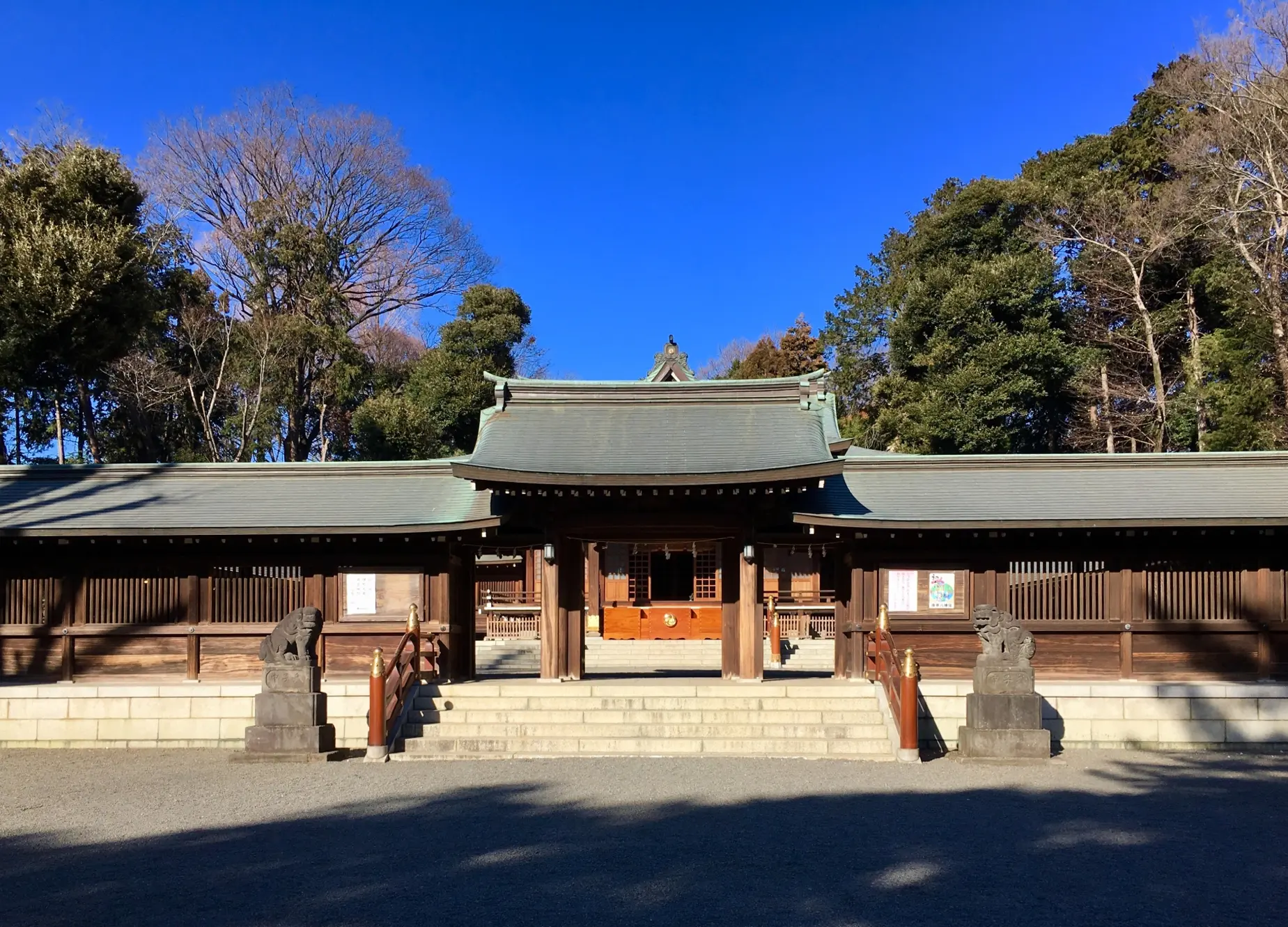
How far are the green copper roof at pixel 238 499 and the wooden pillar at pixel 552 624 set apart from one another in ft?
3.91

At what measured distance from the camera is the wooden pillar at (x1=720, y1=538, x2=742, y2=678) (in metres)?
14.3

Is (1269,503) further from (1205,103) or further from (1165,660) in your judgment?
(1205,103)

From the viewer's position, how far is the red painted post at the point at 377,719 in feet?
37.9

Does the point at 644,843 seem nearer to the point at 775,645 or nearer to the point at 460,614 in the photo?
the point at 460,614

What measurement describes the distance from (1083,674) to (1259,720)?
2.29 metres

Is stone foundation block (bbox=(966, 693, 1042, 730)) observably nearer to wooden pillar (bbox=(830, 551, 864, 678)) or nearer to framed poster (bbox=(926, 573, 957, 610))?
framed poster (bbox=(926, 573, 957, 610))

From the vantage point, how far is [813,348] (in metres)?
43.7

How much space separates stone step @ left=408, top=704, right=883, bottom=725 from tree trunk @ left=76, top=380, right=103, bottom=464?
22.5 meters

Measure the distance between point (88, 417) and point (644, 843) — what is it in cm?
2841

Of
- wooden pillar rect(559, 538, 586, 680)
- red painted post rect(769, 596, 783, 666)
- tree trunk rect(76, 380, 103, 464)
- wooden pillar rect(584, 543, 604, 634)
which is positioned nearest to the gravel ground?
wooden pillar rect(559, 538, 586, 680)

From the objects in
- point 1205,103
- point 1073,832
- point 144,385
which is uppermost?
point 1205,103

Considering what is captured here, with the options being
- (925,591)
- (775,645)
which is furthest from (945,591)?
(775,645)

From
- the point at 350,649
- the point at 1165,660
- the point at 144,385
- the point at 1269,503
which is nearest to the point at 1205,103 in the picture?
the point at 1269,503

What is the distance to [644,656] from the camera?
83.9 ft
